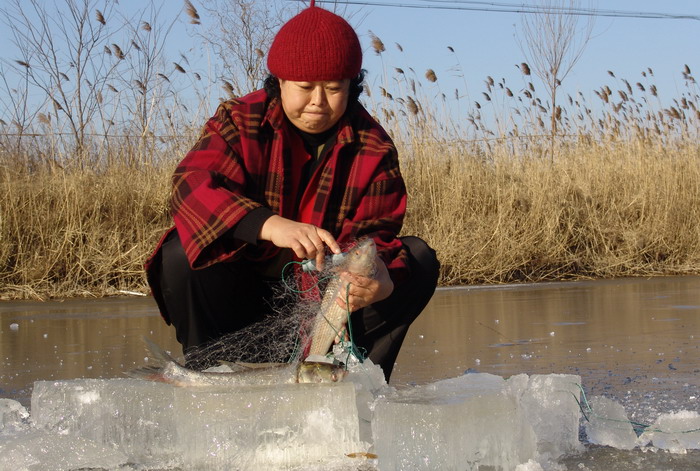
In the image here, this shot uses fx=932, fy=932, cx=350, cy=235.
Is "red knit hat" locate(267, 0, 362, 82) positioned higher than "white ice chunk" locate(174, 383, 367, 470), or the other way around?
"red knit hat" locate(267, 0, 362, 82)

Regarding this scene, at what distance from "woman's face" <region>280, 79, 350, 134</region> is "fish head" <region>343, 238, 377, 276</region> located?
1.89 ft

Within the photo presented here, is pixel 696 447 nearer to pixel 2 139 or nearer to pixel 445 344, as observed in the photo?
pixel 445 344

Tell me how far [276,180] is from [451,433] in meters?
1.15

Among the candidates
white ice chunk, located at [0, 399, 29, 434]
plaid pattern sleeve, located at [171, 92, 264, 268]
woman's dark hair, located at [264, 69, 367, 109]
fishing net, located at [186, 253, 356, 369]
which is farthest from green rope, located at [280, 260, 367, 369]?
white ice chunk, located at [0, 399, 29, 434]

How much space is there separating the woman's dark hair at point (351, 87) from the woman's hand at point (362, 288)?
739 mm

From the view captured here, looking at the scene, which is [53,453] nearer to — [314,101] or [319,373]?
[319,373]

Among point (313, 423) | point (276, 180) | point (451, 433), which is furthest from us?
point (276, 180)

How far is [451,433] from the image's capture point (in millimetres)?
2197

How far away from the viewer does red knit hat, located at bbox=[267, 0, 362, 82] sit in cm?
288


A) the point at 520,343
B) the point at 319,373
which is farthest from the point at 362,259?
the point at 520,343

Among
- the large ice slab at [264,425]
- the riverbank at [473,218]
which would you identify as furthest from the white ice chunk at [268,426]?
the riverbank at [473,218]

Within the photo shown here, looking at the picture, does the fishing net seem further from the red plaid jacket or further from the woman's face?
the woman's face

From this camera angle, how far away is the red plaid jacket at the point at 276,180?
2.86 m

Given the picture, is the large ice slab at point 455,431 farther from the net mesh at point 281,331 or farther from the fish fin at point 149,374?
the fish fin at point 149,374
